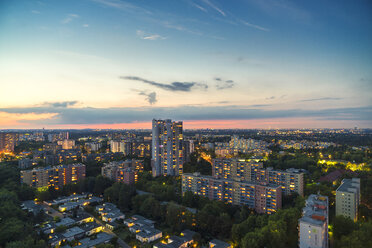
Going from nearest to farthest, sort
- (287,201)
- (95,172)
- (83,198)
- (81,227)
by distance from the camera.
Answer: (81,227) → (287,201) → (83,198) → (95,172)

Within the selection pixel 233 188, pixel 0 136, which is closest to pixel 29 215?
pixel 233 188

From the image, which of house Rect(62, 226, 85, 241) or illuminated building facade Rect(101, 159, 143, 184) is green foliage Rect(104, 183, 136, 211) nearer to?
illuminated building facade Rect(101, 159, 143, 184)

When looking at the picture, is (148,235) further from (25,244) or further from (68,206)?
(68,206)

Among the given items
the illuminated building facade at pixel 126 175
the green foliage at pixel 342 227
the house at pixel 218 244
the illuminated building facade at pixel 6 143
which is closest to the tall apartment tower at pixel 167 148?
the illuminated building facade at pixel 126 175

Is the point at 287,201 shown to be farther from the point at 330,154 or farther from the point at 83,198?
the point at 330,154

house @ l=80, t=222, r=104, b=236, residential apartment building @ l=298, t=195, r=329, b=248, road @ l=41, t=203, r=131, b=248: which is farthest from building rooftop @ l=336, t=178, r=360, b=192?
house @ l=80, t=222, r=104, b=236
